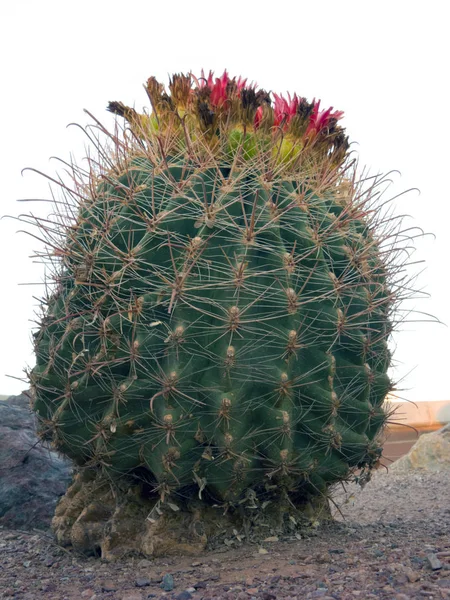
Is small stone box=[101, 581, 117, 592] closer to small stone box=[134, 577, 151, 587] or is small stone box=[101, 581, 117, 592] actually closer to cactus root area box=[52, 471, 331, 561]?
small stone box=[134, 577, 151, 587]

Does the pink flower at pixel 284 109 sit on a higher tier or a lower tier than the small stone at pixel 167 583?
higher

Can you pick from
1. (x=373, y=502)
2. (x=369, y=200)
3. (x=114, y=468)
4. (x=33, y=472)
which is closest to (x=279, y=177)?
(x=369, y=200)

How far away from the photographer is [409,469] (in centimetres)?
723

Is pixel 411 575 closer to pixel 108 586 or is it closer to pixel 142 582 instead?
pixel 142 582

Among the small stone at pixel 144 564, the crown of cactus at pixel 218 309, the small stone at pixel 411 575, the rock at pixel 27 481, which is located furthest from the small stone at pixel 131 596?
the rock at pixel 27 481

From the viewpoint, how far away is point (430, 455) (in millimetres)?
7172

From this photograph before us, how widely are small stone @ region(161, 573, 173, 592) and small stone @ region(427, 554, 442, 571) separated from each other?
1.10m

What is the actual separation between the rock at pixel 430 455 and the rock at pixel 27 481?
3748mm

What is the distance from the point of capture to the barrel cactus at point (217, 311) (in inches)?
129

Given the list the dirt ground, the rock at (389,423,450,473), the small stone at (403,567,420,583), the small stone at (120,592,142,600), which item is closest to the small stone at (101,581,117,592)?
the dirt ground

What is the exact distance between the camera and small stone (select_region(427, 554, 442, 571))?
2.83 m

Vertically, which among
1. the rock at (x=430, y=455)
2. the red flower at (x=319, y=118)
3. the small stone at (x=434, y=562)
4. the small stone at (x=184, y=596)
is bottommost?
the small stone at (x=184, y=596)

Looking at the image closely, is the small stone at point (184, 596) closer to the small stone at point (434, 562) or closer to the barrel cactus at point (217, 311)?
the barrel cactus at point (217, 311)

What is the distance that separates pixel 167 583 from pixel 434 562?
3.74 ft
